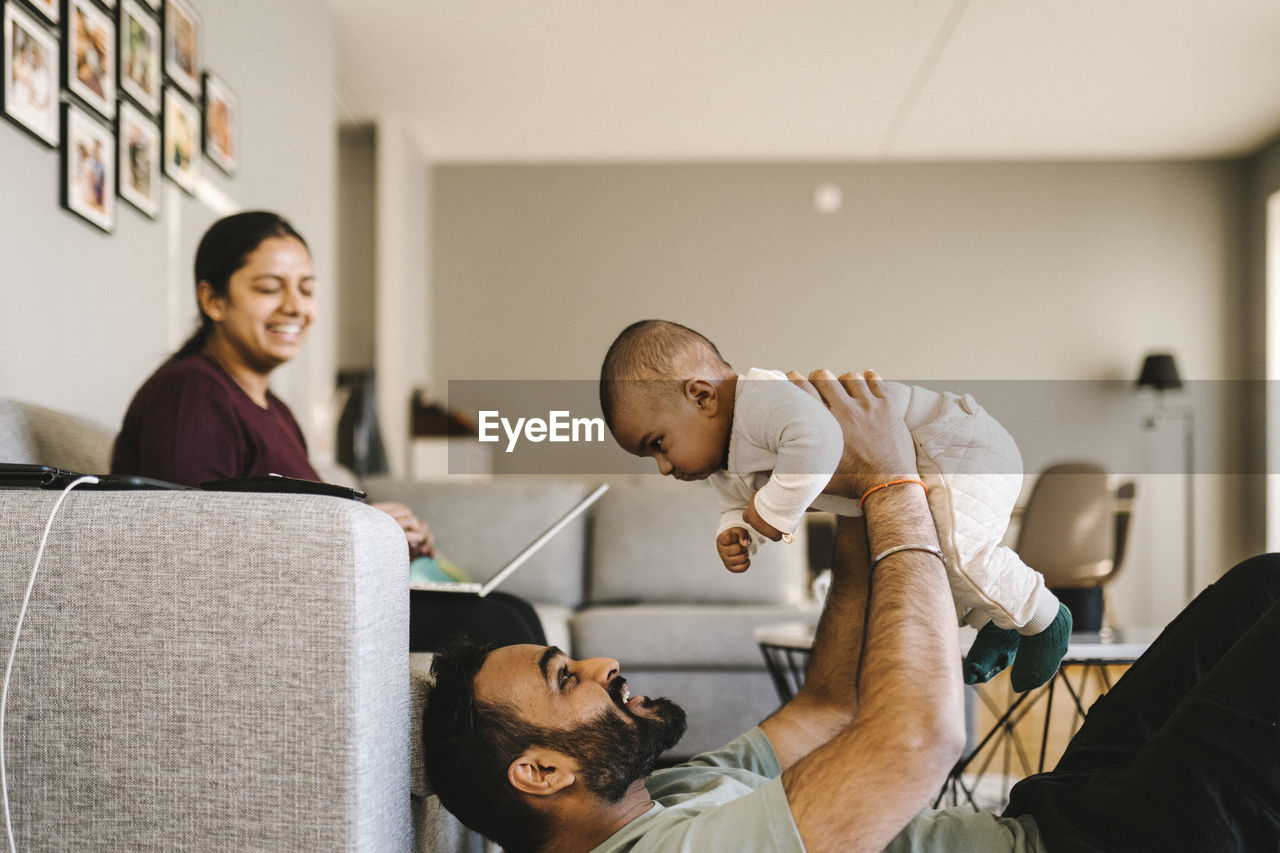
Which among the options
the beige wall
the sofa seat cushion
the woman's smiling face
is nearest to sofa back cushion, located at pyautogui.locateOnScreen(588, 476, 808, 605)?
the sofa seat cushion

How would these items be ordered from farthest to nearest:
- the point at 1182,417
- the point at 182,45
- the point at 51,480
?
the point at 1182,417, the point at 182,45, the point at 51,480

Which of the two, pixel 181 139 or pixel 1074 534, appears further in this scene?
pixel 181 139

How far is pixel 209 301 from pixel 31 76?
2.21 feet

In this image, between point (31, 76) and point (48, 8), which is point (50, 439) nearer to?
point (31, 76)

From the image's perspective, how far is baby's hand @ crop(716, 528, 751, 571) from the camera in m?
1.03

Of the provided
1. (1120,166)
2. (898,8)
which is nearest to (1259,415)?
(1120,166)

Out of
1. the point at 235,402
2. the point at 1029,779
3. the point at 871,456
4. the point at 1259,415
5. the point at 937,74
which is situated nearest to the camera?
the point at 871,456

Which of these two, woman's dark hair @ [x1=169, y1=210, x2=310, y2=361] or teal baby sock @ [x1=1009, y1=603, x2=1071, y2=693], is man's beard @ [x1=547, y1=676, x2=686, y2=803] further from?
woman's dark hair @ [x1=169, y1=210, x2=310, y2=361]

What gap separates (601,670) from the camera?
3.22ft

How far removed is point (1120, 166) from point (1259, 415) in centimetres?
159

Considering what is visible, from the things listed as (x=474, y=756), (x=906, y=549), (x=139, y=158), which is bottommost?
(x=474, y=756)

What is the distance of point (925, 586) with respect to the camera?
85 cm

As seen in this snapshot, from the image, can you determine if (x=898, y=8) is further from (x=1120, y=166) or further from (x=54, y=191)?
(x=54, y=191)

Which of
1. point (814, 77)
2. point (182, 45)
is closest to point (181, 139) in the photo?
point (182, 45)
